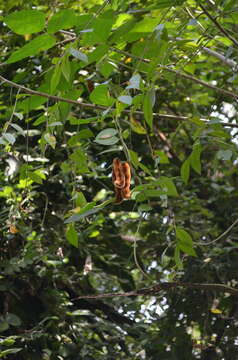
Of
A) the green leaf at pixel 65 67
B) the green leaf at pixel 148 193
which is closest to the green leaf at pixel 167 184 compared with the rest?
the green leaf at pixel 148 193

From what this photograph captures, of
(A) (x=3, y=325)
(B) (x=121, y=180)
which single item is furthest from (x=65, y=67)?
(A) (x=3, y=325)

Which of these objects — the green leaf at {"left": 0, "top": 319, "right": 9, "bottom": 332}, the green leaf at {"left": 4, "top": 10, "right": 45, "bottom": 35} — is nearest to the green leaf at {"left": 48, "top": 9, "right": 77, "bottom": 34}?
the green leaf at {"left": 4, "top": 10, "right": 45, "bottom": 35}

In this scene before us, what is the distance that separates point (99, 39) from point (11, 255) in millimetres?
1075

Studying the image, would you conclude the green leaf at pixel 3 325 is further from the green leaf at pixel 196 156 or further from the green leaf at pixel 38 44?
the green leaf at pixel 38 44

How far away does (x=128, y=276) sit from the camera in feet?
6.89

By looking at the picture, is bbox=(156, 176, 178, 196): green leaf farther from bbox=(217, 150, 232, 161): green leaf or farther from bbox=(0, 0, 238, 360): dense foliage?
bbox=(0, 0, 238, 360): dense foliage

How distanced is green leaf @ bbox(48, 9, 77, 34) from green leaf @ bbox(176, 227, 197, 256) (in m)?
0.39

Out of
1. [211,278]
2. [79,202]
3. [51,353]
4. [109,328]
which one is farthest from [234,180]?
[79,202]

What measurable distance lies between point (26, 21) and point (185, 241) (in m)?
0.45

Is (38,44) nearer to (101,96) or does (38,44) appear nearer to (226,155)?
(101,96)

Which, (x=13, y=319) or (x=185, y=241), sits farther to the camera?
(x=13, y=319)

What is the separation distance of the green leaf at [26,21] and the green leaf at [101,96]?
157 millimetres

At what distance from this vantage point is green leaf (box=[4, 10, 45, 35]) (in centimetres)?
88

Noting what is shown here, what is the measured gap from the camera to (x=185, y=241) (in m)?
1.10
